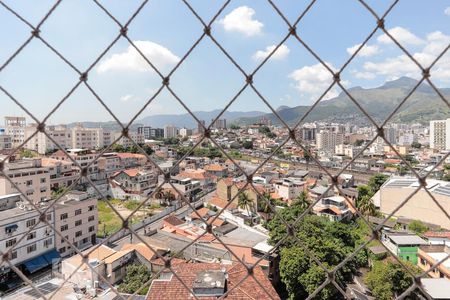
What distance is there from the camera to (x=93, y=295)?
4.10 m

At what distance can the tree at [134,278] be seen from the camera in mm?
4977

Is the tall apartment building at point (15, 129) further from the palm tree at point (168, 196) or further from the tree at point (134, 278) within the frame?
the tree at point (134, 278)

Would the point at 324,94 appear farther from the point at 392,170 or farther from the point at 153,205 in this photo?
the point at 392,170

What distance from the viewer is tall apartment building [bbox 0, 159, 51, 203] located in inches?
336

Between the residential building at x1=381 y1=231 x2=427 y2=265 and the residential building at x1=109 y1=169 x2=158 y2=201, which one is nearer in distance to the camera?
the residential building at x1=381 y1=231 x2=427 y2=265

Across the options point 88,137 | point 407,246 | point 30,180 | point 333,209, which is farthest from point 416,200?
point 88,137

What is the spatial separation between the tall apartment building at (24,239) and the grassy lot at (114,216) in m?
1.40

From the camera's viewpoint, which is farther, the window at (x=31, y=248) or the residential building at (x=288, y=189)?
the residential building at (x=288, y=189)

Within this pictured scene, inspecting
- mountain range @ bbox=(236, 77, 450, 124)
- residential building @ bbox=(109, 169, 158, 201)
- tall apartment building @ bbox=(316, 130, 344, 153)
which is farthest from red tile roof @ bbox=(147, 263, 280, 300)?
mountain range @ bbox=(236, 77, 450, 124)

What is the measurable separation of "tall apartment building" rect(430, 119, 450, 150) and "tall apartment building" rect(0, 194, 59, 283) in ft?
79.5

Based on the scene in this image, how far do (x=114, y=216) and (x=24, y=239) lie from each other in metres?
3.60

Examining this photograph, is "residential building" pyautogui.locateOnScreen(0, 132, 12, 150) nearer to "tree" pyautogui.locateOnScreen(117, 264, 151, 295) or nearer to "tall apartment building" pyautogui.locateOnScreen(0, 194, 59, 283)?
"tall apartment building" pyautogui.locateOnScreen(0, 194, 59, 283)

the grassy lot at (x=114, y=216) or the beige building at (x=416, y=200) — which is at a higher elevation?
the beige building at (x=416, y=200)

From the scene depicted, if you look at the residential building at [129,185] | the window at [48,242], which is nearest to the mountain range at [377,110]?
the residential building at [129,185]
